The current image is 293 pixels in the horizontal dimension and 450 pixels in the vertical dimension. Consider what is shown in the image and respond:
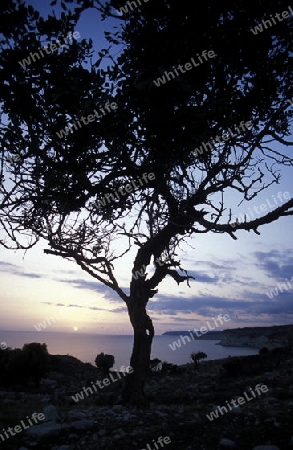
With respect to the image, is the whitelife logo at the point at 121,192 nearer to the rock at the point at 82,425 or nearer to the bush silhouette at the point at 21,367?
the rock at the point at 82,425

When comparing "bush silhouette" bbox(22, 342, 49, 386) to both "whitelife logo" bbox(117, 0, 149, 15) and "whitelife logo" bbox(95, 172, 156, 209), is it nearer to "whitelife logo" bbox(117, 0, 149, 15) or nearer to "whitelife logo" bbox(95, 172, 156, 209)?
"whitelife logo" bbox(95, 172, 156, 209)

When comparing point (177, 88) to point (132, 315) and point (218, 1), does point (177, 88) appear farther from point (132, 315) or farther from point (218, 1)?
point (132, 315)

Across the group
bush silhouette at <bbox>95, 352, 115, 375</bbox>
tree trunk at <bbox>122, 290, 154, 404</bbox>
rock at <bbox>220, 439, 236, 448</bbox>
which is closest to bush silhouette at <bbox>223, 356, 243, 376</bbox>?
tree trunk at <bbox>122, 290, 154, 404</bbox>

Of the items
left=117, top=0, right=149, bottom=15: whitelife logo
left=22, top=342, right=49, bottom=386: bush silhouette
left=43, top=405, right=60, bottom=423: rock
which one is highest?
left=117, top=0, right=149, bottom=15: whitelife logo

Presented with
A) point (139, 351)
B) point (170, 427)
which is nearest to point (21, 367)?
point (139, 351)

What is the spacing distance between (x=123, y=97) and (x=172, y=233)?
18.1 feet

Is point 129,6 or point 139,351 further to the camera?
point 139,351

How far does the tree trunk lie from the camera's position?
35.9ft

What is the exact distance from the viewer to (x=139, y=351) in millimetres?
11133

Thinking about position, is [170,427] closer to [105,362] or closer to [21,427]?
[21,427]

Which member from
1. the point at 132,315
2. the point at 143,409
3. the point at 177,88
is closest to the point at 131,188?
the point at 177,88

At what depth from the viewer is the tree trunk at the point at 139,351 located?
35.9 ft

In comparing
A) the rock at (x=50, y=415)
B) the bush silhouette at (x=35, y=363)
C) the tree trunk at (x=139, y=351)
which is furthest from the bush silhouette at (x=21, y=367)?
the rock at (x=50, y=415)

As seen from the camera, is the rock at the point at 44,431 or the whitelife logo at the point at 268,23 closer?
the whitelife logo at the point at 268,23
